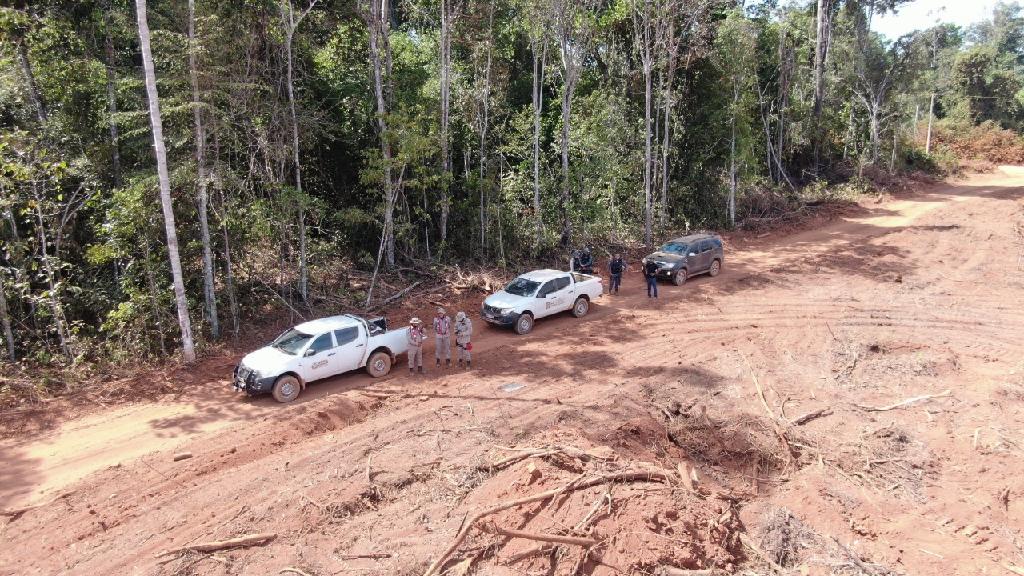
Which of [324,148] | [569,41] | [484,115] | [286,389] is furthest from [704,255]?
[286,389]

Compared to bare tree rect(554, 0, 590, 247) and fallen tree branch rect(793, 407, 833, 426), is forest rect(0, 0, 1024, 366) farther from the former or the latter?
fallen tree branch rect(793, 407, 833, 426)

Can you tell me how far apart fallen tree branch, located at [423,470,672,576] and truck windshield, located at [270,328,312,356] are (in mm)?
6470

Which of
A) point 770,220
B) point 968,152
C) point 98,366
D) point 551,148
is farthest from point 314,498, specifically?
point 968,152

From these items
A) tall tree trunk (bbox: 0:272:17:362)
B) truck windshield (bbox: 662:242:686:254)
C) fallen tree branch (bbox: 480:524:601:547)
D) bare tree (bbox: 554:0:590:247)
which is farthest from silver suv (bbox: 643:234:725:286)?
tall tree trunk (bbox: 0:272:17:362)

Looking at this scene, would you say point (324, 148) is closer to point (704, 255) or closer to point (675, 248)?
point (675, 248)

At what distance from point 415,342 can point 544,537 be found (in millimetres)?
7079

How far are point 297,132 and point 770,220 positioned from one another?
24.6m

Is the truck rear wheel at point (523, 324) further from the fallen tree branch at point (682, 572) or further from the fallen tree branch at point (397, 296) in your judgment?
the fallen tree branch at point (682, 572)

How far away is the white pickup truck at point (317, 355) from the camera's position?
1288cm

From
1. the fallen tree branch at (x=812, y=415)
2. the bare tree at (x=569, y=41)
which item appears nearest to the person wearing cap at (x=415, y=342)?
the fallen tree branch at (x=812, y=415)

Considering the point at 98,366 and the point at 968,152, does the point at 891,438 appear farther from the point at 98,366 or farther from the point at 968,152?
the point at 968,152

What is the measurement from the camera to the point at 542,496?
29.3 feet

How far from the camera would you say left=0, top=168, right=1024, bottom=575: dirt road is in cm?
849

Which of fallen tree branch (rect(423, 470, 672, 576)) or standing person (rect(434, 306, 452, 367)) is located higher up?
standing person (rect(434, 306, 452, 367))
